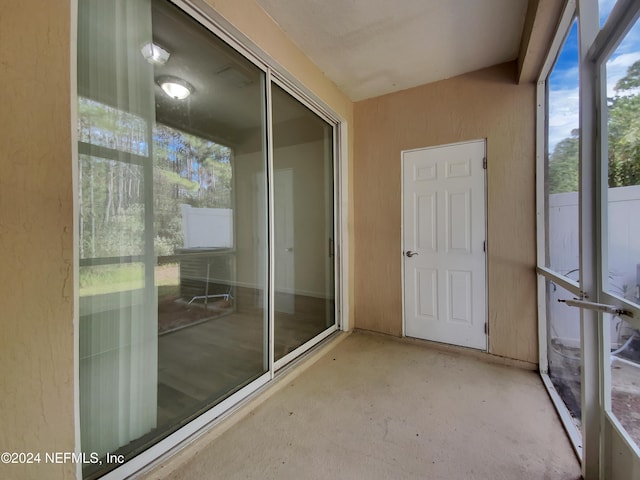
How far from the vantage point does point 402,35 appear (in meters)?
2.12

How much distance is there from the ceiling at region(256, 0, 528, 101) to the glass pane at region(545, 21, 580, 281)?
1.51 feet

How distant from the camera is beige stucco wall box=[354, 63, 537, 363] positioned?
2.38m

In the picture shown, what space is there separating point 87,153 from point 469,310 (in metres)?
3.04

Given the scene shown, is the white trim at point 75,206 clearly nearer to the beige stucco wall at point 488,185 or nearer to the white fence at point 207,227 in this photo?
the white fence at point 207,227

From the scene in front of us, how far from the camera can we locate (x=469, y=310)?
262cm

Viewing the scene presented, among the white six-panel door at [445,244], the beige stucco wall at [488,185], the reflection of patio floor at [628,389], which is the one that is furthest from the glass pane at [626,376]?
the white six-panel door at [445,244]

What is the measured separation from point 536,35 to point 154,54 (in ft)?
7.80

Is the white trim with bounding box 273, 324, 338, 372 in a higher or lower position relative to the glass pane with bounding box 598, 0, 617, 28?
lower

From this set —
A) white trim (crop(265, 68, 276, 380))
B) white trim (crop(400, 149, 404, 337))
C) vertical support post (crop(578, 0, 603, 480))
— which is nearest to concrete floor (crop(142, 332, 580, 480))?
vertical support post (crop(578, 0, 603, 480))

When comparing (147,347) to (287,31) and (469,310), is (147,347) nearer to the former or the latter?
(287,31)

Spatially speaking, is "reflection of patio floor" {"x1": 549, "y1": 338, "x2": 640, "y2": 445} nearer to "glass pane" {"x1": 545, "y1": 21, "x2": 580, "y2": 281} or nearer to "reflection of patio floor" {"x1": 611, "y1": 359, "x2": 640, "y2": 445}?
"reflection of patio floor" {"x1": 611, "y1": 359, "x2": 640, "y2": 445}

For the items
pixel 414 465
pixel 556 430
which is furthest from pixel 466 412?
pixel 414 465

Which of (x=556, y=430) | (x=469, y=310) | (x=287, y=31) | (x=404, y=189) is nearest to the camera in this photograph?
(x=556, y=430)

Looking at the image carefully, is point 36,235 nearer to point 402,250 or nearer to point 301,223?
point 301,223
